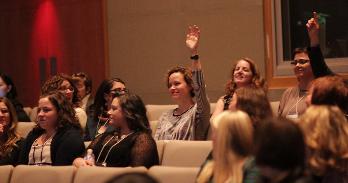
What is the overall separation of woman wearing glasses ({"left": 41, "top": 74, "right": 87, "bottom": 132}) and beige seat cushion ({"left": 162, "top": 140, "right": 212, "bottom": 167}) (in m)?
1.71

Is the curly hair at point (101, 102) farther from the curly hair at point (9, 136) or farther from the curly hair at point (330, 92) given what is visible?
the curly hair at point (330, 92)

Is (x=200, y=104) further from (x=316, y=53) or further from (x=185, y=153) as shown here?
(x=316, y=53)

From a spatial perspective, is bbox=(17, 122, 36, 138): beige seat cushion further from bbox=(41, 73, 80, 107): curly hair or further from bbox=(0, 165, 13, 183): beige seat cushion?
bbox=(0, 165, 13, 183): beige seat cushion

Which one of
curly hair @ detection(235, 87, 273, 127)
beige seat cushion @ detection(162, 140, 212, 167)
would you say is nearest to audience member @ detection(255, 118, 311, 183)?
curly hair @ detection(235, 87, 273, 127)

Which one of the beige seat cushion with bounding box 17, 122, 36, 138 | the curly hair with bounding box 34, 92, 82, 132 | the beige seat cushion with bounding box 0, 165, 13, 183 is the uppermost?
the curly hair with bounding box 34, 92, 82, 132

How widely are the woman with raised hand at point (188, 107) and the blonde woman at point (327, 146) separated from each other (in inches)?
71.9

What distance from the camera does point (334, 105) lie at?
316 centimetres

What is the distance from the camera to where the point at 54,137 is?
470 centimetres

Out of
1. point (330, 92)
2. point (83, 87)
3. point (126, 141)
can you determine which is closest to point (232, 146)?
point (330, 92)

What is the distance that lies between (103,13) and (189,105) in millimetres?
2994

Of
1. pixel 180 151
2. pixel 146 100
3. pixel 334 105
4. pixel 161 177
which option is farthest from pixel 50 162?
pixel 146 100

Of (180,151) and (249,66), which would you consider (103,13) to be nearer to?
(249,66)

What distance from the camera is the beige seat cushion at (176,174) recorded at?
3.50m

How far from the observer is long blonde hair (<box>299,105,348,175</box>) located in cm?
293
